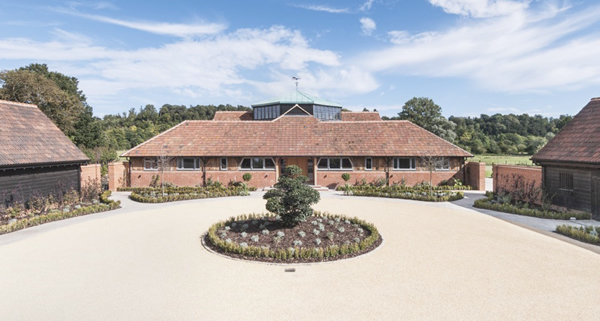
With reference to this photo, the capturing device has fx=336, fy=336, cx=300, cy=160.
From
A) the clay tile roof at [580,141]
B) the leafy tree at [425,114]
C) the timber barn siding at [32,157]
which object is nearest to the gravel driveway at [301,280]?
the timber barn siding at [32,157]

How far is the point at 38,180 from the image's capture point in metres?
17.7

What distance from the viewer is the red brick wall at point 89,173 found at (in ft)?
73.8

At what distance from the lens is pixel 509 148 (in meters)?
66.6

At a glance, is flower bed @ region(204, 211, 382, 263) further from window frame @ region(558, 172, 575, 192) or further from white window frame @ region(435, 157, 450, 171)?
white window frame @ region(435, 157, 450, 171)

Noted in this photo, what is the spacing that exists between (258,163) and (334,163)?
20.1 ft

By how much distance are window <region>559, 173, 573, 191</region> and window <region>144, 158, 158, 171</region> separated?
87.6 ft

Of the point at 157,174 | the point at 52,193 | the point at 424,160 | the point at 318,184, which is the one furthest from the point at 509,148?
the point at 52,193

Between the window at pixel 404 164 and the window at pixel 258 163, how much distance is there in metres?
9.78

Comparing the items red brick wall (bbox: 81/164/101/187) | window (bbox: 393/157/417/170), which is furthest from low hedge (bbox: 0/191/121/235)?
window (bbox: 393/157/417/170)

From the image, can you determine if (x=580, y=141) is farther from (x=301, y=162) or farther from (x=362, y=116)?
(x=362, y=116)

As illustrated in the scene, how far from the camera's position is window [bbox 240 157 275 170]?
1061 inches

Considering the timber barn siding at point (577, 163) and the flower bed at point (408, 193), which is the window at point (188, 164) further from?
the timber barn siding at point (577, 163)

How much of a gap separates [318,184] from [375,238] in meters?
15.3

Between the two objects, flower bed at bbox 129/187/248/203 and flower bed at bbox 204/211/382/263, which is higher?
flower bed at bbox 129/187/248/203
